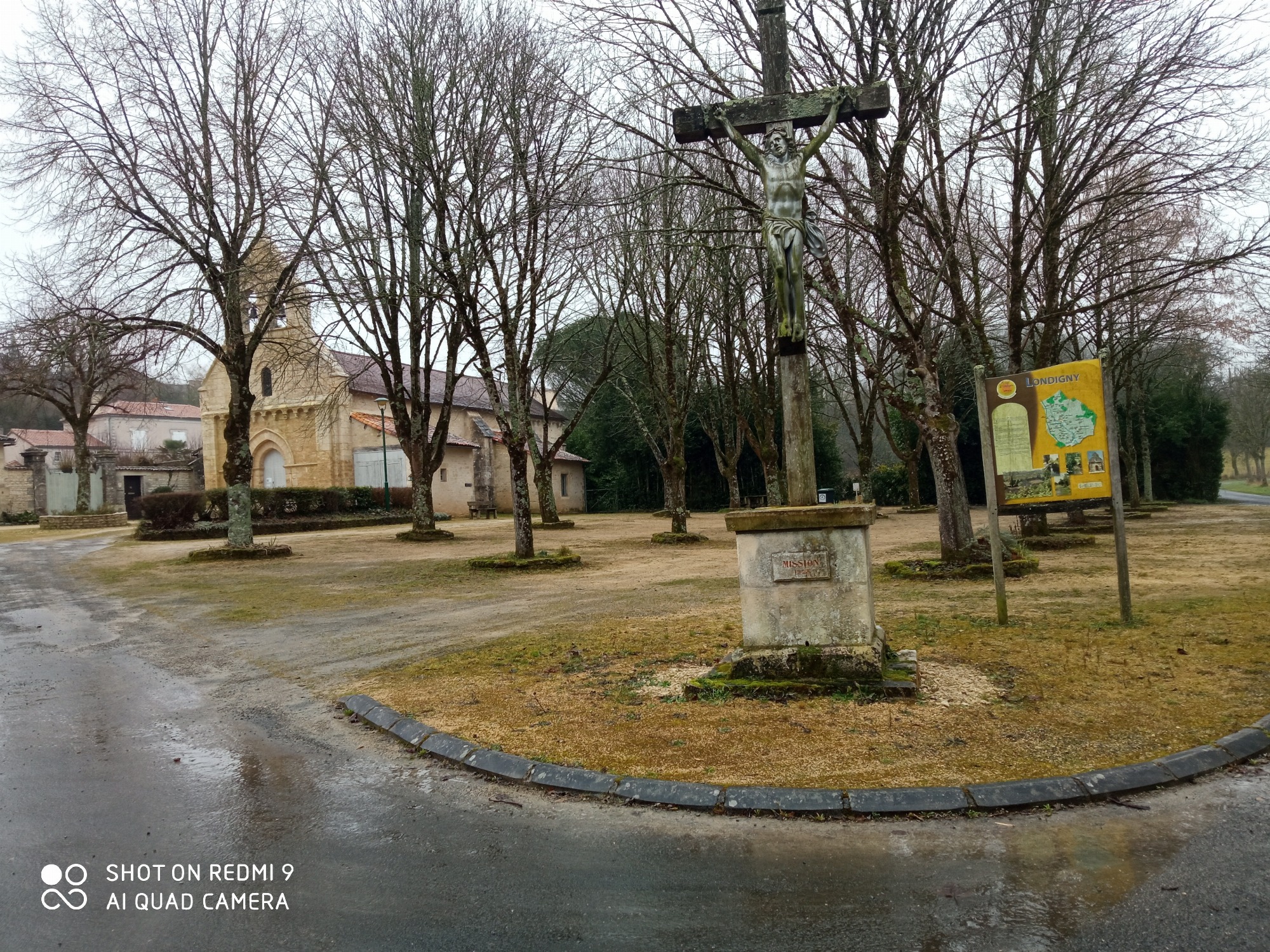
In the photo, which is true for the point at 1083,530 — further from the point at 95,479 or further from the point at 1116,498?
the point at 95,479

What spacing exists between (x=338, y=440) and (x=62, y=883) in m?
38.2

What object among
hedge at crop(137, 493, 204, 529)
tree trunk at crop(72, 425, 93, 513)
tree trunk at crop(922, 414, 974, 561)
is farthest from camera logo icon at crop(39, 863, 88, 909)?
tree trunk at crop(72, 425, 93, 513)

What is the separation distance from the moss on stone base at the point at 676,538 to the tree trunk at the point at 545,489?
5.53m

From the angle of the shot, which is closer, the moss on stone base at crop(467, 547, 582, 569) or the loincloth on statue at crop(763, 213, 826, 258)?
the loincloth on statue at crop(763, 213, 826, 258)

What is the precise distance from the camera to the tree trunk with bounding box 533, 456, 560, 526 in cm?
2716

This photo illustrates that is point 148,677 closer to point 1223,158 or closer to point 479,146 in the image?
point 479,146

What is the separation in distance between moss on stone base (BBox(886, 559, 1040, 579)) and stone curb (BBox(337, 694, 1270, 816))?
7.77 meters

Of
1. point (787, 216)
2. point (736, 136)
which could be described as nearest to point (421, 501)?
point (736, 136)

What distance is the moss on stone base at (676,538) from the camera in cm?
2197

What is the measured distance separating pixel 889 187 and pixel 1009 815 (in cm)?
971

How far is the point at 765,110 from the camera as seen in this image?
6.54 meters

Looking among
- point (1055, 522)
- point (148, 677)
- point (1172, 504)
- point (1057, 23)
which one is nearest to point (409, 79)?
point (1057, 23)

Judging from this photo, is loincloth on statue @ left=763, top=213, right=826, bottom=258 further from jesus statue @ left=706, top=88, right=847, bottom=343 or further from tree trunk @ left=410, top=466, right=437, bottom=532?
tree trunk @ left=410, top=466, right=437, bottom=532

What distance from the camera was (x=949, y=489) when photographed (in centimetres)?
1286
